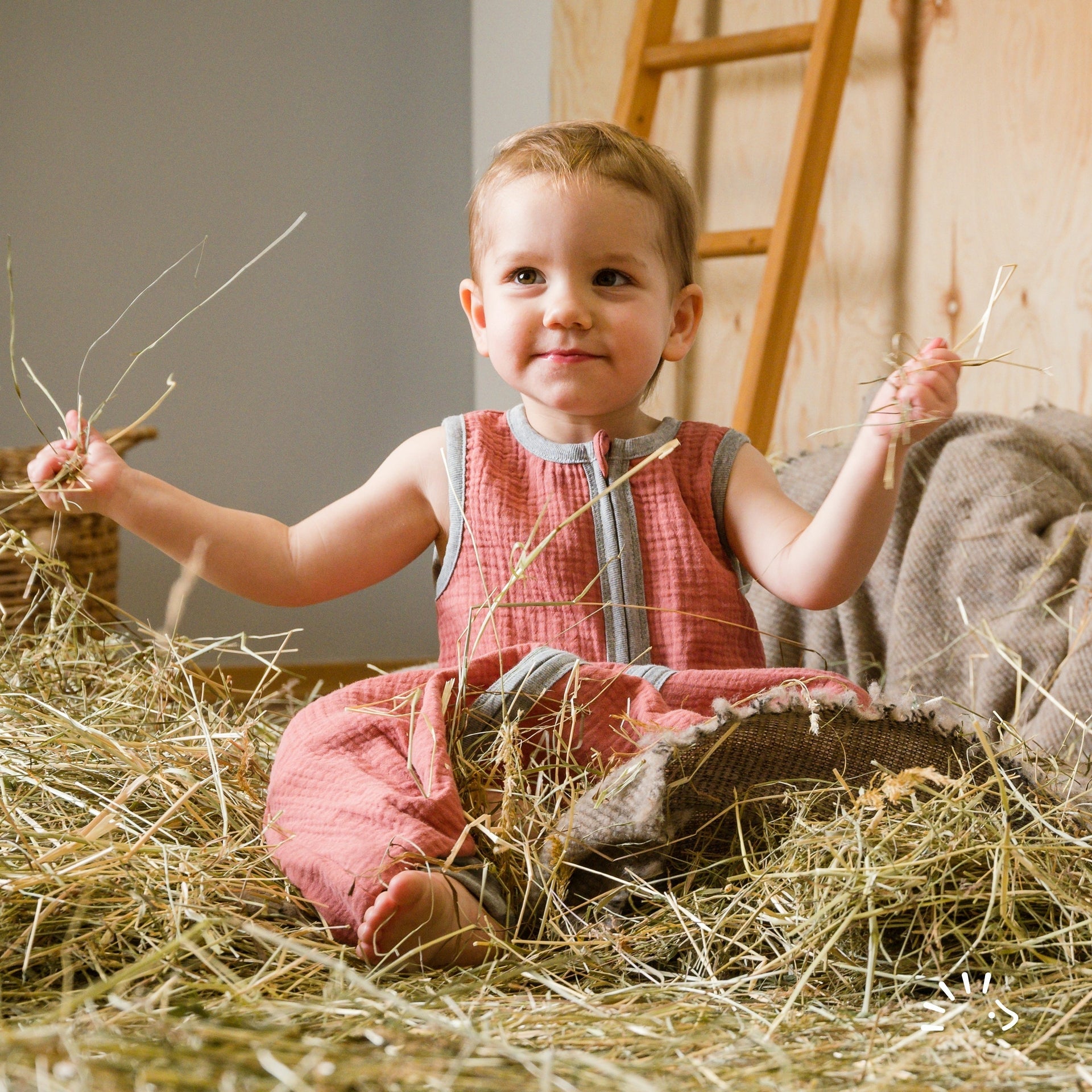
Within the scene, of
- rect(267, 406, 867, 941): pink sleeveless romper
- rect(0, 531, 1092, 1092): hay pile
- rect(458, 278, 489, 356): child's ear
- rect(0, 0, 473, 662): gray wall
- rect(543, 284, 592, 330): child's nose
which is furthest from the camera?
Result: rect(0, 0, 473, 662): gray wall

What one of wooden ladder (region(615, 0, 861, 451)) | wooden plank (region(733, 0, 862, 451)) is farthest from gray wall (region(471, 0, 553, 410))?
wooden plank (region(733, 0, 862, 451))

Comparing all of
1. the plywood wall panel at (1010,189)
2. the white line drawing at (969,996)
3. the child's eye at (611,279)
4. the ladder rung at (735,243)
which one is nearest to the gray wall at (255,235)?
the ladder rung at (735,243)

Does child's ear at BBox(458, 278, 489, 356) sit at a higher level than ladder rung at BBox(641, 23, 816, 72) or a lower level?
lower

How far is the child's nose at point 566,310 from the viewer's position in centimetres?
111

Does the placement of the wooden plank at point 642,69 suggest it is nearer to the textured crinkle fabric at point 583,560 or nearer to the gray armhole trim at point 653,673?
the textured crinkle fabric at point 583,560

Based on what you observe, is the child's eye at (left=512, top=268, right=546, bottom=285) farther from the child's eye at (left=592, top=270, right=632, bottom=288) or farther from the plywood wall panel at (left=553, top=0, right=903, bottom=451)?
the plywood wall panel at (left=553, top=0, right=903, bottom=451)

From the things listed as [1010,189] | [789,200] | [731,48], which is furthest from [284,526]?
[731,48]

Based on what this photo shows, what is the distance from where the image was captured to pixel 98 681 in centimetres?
123

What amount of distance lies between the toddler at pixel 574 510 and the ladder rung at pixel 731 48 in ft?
3.28

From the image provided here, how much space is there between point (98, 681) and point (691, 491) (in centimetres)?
61

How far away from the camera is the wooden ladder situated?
198 cm

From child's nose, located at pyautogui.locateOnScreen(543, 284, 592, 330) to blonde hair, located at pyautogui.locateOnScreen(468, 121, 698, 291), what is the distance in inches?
3.9

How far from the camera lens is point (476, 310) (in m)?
1.24

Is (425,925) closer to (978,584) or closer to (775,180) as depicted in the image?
(978,584)
